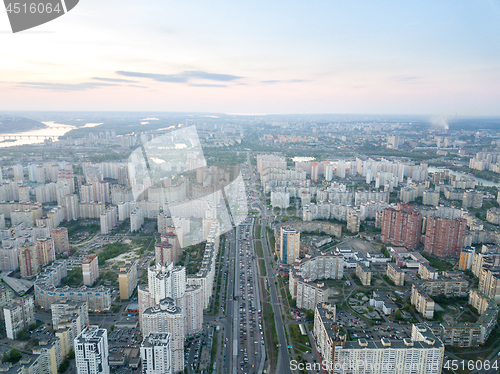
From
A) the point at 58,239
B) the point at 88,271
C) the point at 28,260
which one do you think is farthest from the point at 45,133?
the point at 88,271

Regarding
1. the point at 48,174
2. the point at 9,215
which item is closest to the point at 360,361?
the point at 9,215

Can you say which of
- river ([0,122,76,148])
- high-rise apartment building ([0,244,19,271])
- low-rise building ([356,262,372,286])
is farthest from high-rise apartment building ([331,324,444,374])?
river ([0,122,76,148])

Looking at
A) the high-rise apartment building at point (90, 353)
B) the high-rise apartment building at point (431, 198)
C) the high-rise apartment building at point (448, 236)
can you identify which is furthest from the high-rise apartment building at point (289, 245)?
the high-rise apartment building at point (431, 198)

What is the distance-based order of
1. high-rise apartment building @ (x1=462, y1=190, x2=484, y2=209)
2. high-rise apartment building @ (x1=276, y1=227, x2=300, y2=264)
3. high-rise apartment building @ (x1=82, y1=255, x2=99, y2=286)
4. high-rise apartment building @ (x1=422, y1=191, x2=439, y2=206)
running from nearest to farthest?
high-rise apartment building @ (x1=82, y1=255, x2=99, y2=286) → high-rise apartment building @ (x1=276, y1=227, x2=300, y2=264) → high-rise apartment building @ (x1=462, y1=190, x2=484, y2=209) → high-rise apartment building @ (x1=422, y1=191, x2=439, y2=206)

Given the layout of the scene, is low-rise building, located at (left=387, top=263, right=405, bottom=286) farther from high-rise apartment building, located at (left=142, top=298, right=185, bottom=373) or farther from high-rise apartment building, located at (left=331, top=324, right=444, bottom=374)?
high-rise apartment building, located at (left=142, top=298, right=185, bottom=373)

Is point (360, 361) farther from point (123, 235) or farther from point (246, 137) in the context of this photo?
point (246, 137)

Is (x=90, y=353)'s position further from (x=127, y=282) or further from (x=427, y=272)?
(x=427, y=272)
